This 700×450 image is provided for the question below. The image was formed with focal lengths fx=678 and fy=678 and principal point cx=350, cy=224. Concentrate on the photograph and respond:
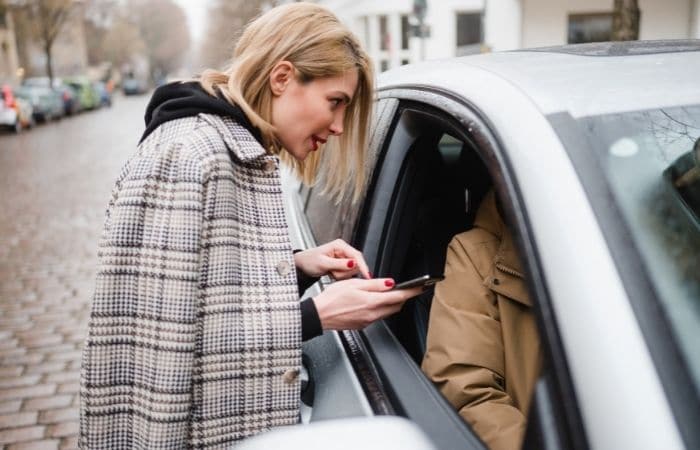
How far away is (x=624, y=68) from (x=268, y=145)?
83 cm

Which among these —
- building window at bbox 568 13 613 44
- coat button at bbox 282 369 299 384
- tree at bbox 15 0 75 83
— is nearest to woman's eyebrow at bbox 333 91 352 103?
coat button at bbox 282 369 299 384

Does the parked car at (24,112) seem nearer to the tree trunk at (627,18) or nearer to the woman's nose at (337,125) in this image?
the tree trunk at (627,18)

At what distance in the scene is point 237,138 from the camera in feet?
4.93

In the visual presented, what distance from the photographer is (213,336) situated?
4.53 ft

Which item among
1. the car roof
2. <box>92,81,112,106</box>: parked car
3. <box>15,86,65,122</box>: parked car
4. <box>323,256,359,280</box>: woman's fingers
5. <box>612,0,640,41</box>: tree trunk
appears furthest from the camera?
<box>92,81,112,106</box>: parked car

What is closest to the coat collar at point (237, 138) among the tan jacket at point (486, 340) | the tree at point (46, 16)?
the tan jacket at point (486, 340)

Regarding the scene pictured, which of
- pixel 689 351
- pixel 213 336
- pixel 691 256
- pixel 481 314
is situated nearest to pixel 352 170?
pixel 481 314

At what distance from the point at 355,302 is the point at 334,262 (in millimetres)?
249

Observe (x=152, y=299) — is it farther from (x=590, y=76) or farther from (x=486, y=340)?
(x=590, y=76)

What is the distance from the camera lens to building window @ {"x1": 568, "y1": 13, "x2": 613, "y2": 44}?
17.9 metres

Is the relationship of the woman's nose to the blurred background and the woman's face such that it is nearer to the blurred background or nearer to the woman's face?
the woman's face

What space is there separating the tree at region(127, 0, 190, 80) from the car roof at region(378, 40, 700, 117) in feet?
248

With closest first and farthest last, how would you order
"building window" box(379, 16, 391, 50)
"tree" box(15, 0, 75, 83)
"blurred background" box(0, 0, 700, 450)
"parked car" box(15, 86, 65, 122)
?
"blurred background" box(0, 0, 700, 450) < "parked car" box(15, 86, 65, 122) < "building window" box(379, 16, 391, 50) < "tree" box(15, 0, 75, 83)

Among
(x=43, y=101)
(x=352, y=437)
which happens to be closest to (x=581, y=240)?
(x=352, y=437)
